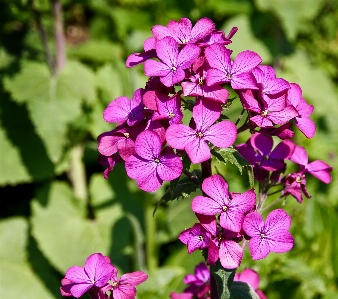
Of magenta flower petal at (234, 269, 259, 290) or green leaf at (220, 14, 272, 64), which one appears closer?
magenta flower petal at (234, 269, 259, 290)

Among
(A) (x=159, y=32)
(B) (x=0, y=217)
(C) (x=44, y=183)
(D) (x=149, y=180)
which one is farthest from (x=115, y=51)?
(D) (x=149, y=180)

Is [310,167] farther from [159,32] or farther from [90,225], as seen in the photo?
[90,225]

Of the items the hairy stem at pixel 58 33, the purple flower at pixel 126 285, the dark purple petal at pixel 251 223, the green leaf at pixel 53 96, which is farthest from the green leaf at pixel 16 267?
the dark purple petal at pixel 251 223

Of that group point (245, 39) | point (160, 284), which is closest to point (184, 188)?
point (160, 284)

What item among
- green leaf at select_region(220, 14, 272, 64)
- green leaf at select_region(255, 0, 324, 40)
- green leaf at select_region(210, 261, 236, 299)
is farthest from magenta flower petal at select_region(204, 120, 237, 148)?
green leaf at select_region(220, 14, 272, 64)

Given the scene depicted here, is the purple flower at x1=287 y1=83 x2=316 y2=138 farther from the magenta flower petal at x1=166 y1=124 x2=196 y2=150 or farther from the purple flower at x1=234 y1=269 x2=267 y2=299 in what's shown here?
the purple flower at x1=234 y1=269 x2=267 y2=299

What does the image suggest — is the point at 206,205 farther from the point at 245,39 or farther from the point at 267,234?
the point at 245,39

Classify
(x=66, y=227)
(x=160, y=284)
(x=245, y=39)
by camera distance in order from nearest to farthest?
1. (x=160, y=284)
2. (x=66, y=227)
3. (x=245, y=39)
